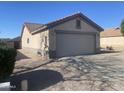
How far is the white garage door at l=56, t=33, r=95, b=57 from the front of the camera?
20.2 meters

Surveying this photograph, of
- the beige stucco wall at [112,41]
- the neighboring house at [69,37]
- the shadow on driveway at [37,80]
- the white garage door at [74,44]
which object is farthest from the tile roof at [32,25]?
the shadow on driveway at [37,80]

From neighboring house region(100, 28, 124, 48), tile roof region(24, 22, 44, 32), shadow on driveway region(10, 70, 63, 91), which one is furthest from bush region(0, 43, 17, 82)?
neighboring house region(100, 28, 124, 48)

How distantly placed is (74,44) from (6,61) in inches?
485

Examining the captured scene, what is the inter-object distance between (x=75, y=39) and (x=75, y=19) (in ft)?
7.20

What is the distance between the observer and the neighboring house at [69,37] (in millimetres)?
19672

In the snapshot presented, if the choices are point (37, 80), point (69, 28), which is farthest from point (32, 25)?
point (37, 80)

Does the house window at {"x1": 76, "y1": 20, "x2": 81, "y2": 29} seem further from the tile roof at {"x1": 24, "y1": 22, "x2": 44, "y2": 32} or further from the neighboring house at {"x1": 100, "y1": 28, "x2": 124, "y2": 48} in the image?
the neighboring house at {"x1": 100, "y1": 28, "x2": 124, "y2": 48}

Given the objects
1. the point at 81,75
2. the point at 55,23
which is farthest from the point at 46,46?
the point at 81,75

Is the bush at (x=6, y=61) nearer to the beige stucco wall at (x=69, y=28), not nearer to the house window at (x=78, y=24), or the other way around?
the beige stucco wall at (x=69, y=28)

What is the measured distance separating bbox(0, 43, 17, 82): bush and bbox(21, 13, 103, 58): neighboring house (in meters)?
9.43

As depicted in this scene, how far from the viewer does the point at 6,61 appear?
31.7 ft

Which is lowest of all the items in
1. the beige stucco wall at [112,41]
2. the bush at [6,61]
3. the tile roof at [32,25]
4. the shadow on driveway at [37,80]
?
the shadow on driveway at [37,80]

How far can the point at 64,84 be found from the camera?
8.95 m

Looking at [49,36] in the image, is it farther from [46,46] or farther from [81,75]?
[81,75]
